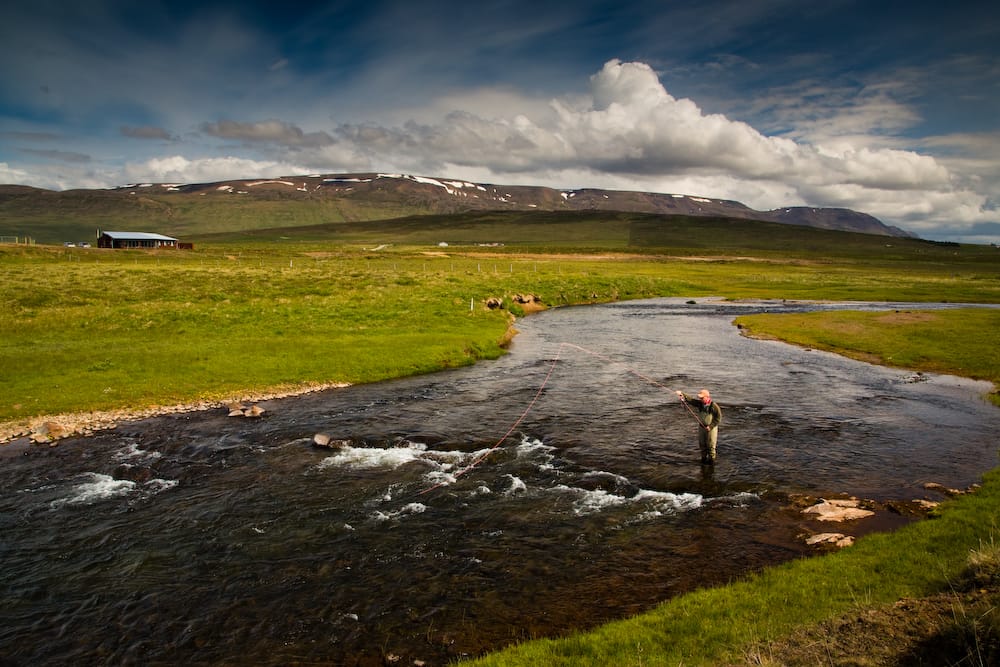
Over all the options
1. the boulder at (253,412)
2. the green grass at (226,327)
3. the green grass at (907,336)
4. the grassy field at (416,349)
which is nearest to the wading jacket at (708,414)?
the grassy field at (416,349)

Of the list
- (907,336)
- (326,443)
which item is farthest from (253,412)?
(907,336)

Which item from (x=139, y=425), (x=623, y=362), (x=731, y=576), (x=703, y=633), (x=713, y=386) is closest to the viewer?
(x=703, y=633)

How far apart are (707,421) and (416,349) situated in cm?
2317

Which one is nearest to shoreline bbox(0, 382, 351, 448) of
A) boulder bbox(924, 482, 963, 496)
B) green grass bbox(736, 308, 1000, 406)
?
boulder bbox(924, 482, 963, 496)

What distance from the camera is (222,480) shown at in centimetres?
1944

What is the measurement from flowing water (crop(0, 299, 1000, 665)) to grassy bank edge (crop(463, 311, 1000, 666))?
3.58 feet

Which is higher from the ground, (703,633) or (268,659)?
(703,633)

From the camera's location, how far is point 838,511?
55.1ft

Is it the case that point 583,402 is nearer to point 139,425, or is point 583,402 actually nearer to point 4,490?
point 139,425

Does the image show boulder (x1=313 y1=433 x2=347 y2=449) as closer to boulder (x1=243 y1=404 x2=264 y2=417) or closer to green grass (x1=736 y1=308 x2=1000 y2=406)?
boulder (x1=243 y1=404 x2=264 y2=417)

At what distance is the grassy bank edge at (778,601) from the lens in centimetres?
1022

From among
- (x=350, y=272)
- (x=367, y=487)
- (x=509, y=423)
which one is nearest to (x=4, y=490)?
(x=367, y=487)

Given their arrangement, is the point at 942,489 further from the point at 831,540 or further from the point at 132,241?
the point at 132,241

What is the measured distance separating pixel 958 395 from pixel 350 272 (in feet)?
255
